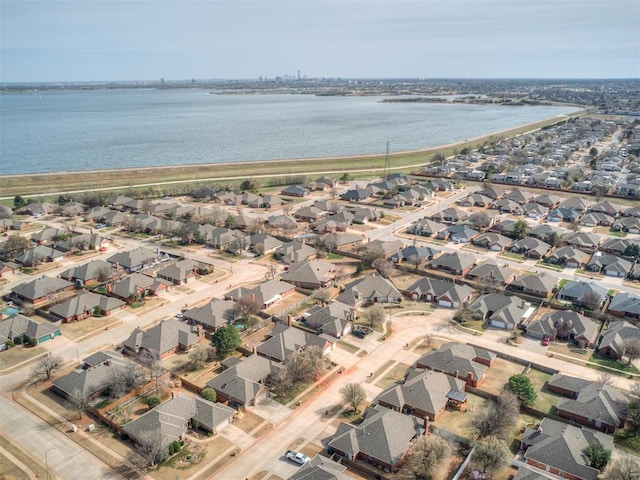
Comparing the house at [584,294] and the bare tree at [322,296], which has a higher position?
the house at [584,294]

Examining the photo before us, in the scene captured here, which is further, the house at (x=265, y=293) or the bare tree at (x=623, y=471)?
the house at (x=265, y=293)

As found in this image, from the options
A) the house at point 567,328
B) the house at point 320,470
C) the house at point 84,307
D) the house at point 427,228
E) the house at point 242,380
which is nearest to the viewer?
the house at point 320,470

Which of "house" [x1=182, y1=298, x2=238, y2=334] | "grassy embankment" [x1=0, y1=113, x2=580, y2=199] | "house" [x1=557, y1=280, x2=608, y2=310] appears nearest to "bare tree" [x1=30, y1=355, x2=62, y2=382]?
"house" [x1=182, y1=298, x2=238, y2=334]

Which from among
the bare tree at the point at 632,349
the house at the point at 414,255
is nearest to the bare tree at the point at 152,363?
the house at the point at 414,255

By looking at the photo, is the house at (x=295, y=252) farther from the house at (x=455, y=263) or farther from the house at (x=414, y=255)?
the house at (x=455, y=263)

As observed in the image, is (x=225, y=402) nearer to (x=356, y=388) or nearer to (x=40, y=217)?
(x=356, y=388)

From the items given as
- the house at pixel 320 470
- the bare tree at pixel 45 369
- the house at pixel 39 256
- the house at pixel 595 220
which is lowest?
the bare tree at pixel 45 369
